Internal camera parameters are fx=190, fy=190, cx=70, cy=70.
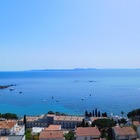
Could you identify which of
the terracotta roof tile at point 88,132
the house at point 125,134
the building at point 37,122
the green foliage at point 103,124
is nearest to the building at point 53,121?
the building at point 37,122

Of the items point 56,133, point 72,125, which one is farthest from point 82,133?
point 72,125

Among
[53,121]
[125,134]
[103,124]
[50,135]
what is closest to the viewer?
[125,134]

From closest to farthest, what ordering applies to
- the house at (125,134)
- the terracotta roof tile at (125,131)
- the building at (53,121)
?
the house at (125,134) < the terracotta roof tile at (125,131) < the building at (53,121)

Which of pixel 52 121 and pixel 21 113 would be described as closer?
pixel 52 121

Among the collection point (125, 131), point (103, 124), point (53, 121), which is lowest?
point (53, 121)

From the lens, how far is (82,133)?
80.4ft

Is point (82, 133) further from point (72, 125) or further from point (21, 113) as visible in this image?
point (21, 113)

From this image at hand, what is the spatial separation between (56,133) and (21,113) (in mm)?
38309

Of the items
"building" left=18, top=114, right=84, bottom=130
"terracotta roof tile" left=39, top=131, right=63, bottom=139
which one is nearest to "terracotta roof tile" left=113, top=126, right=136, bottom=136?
"terracotta roof tile" left=39, top=131, right=63, bottom=139

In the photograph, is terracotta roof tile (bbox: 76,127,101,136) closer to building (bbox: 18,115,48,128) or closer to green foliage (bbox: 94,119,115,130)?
green foliage (bbox: 94,119,115,130)

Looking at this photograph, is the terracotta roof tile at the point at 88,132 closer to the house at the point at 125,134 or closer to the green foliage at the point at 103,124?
the house at the point at 125,134

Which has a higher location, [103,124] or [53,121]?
[103,124]

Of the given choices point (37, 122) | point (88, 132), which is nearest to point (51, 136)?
point (88, 132)

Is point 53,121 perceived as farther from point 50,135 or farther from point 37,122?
point 50,135
